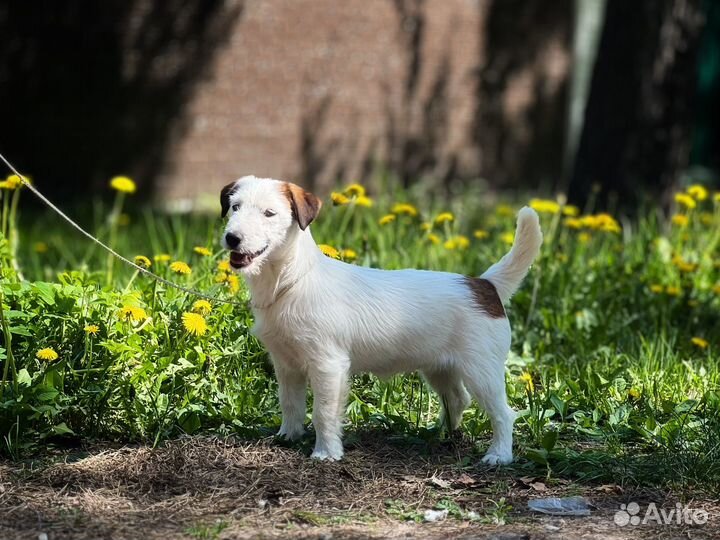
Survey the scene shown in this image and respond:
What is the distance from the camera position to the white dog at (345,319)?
396cm

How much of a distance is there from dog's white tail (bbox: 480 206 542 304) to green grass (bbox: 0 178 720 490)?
21.6 inches

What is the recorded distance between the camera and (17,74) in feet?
34.0

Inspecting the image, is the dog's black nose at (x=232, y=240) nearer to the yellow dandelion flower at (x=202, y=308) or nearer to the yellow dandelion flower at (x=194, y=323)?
the yellow dandelion flower at (x=194, y=323)

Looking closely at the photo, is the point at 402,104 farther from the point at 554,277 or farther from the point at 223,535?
the point at 223,535

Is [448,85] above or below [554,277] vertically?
above

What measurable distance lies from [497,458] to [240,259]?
1.37m

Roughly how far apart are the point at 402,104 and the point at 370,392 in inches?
328

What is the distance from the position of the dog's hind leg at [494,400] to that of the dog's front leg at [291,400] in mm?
718

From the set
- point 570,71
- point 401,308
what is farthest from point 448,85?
point 401,308

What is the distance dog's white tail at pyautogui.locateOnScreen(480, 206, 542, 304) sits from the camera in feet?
13.8

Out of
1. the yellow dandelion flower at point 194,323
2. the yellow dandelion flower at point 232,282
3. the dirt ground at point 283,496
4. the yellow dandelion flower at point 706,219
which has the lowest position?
the dirt ground at point 283,496

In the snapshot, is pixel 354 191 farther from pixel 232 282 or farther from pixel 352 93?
pixel 352 93

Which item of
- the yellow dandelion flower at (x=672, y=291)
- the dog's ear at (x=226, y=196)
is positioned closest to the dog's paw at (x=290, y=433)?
the dog's ear at (x=226, y=196)

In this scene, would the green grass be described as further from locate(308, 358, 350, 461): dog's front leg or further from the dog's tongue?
the dog's tongue
